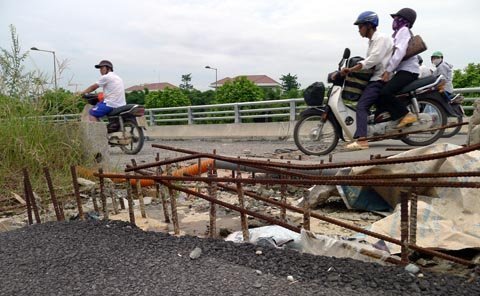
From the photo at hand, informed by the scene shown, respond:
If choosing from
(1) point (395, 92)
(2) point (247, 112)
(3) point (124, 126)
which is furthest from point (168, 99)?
(1) point (395, 92)

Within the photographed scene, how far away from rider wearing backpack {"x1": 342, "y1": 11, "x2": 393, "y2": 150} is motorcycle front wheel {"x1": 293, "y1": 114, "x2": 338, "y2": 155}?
1.42 ft

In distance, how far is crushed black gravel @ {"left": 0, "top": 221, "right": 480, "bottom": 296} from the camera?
1681 millimetres

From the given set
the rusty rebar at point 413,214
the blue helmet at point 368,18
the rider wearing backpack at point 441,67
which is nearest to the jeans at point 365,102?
the blue helmet at point 368,18

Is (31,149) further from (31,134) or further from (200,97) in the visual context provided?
(200,97)

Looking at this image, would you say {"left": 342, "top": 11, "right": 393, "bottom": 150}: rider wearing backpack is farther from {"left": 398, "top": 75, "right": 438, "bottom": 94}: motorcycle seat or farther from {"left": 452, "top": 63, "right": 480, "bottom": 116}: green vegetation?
{"left": 452, "top": 63, "right": 480, "bottom": 116}: green vegetation

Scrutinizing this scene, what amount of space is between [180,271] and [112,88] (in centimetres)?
657

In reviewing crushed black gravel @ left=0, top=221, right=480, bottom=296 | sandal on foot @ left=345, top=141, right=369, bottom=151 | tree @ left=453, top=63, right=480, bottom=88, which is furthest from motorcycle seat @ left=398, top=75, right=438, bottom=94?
tree @ left=453, top=63, right=480, bottom=88

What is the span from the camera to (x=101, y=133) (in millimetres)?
4977

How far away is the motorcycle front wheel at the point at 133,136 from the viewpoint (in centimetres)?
806

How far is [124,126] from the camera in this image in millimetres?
8086

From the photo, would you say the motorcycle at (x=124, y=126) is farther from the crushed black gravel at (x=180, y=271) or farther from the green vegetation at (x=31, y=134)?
the crushed black gravel at (x=180, y=271)

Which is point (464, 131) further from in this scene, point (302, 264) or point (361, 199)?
point (302, 264)

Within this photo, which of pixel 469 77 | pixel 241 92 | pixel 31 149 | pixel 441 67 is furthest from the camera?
pixel 241 92

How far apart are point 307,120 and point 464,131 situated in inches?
158
